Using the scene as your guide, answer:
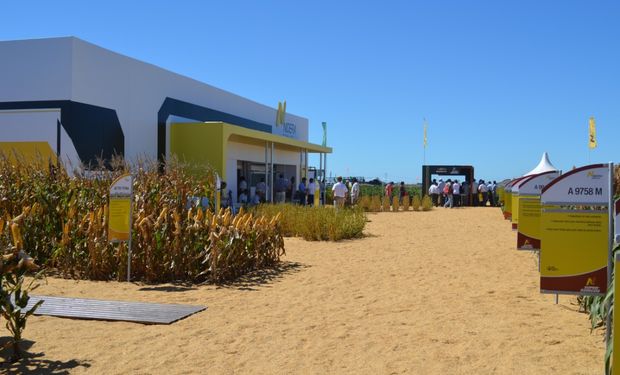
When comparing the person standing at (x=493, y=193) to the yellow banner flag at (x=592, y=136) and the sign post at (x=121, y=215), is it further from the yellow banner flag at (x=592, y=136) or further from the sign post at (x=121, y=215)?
the sign post at (x=121, y=215)

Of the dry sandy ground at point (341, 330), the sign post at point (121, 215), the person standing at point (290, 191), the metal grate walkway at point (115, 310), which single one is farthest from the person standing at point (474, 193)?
the metal grate walkway at point (115, 310)

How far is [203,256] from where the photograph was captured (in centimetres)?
883

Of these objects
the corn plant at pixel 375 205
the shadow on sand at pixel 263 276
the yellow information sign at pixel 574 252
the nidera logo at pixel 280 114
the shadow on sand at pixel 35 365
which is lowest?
the shadow on sand at pixel 35 365

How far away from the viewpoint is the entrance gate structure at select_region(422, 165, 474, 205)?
119ft

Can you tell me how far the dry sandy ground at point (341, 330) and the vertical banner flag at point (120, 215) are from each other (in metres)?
0.71

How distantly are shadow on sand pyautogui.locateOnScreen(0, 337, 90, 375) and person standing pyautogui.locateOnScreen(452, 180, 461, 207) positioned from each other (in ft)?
98.6

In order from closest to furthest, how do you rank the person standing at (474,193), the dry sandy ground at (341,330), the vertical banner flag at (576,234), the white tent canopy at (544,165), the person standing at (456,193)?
the dry sandy ground at (341,330), the vertical banner flag at (576,234), the white tent canopy at (544,165), the person standing at (456,193), the person standing at (474,193)

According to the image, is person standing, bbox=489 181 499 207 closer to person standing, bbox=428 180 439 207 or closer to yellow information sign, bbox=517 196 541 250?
person standing, bbox=428 180 439 207

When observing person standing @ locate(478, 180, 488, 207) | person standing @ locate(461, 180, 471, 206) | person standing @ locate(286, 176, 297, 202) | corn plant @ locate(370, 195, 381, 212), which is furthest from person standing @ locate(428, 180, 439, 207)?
person standing @ locate(286, 176, 297, 202)

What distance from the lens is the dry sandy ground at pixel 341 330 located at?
4770 mm

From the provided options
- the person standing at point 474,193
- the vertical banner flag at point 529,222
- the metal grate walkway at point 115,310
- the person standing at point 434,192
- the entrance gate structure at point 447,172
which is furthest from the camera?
the entrance gate structure at point 447,172

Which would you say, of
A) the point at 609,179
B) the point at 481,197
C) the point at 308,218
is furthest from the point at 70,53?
the point at 481,197

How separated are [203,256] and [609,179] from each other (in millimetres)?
5656

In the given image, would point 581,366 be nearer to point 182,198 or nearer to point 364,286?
point 364,286
